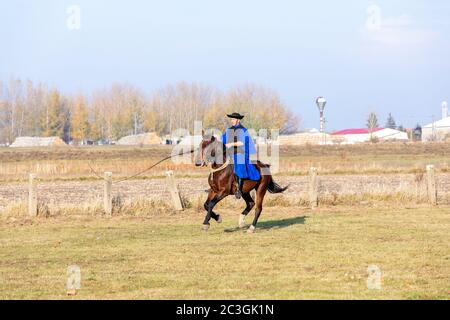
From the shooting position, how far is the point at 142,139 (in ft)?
367

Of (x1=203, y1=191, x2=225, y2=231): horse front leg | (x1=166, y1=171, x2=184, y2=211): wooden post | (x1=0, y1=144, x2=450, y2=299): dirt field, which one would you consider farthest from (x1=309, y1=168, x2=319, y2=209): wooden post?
(x1=203, y1=191, x2=225, y2=231): horse front leg

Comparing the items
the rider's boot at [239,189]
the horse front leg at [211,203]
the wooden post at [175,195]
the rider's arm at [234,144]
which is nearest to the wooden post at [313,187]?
the wooden post at [175,195]

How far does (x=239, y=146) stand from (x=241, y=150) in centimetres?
10

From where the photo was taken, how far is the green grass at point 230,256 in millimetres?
9859

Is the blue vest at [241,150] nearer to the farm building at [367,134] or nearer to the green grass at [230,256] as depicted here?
the green grass at [230,256]

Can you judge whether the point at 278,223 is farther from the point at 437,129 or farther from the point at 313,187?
the point at 437,129

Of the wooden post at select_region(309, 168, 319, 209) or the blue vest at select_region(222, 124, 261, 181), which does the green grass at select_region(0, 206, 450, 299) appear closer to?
the blue vest at select_region(222, 124, 261, 181)

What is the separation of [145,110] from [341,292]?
11268 cm

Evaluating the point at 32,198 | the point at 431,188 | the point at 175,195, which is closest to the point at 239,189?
the point at 175,195

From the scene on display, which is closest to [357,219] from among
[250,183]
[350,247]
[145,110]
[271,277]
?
[250,183]

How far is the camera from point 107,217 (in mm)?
20500

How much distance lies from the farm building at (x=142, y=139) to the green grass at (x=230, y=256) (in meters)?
92.7

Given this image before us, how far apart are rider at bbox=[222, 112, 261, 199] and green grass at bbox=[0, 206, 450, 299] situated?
1275mm
